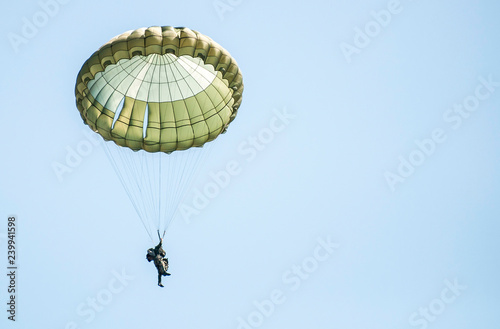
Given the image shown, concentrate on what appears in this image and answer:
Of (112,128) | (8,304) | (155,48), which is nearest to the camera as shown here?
(155,48)

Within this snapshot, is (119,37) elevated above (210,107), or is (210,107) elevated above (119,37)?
(119,37)

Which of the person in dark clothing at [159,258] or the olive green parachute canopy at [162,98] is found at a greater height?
the olive green parachute canopy at [162,98]

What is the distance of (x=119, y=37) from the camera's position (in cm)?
2858

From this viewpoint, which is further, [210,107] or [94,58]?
[210,107]

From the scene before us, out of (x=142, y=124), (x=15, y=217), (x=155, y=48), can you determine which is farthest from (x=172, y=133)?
(x=15, y=217)

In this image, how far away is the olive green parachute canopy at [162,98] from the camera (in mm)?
30000

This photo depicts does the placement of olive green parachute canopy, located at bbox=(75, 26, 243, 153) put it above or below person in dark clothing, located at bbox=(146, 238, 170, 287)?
above

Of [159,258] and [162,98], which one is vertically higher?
[162,98]

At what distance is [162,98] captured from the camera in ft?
102

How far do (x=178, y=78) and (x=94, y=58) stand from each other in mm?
3508

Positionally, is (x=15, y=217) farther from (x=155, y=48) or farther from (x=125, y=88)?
(x=155, y=48)

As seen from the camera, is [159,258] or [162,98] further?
[162,98]

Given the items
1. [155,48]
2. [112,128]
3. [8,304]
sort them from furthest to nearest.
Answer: [8,304] → [112,128] → [155,48]

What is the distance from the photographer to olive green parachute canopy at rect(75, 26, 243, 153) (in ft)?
98.4
